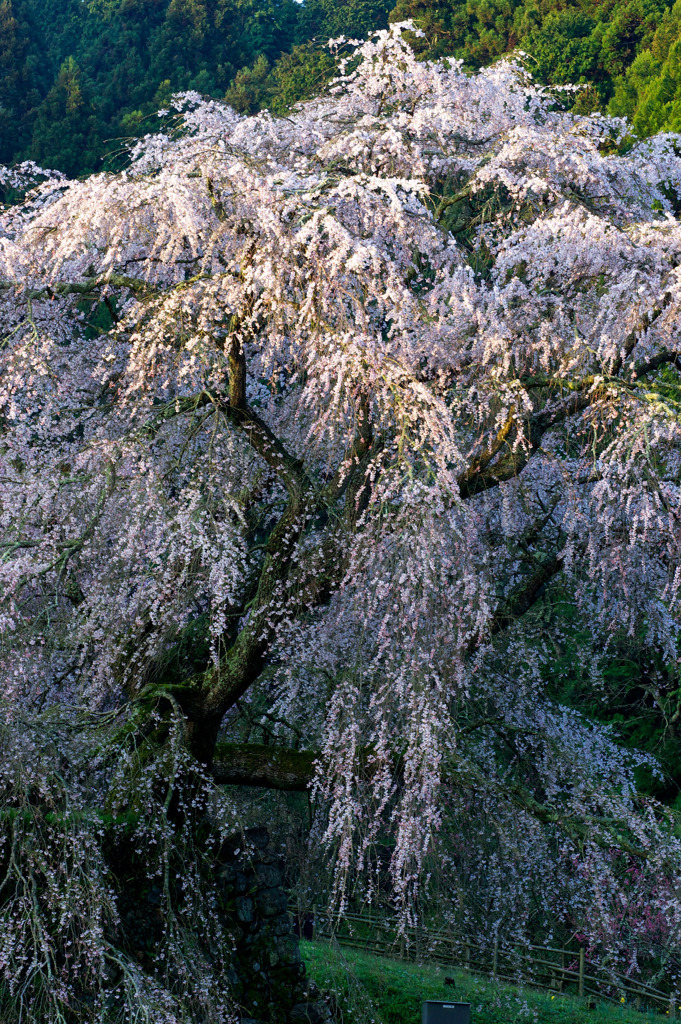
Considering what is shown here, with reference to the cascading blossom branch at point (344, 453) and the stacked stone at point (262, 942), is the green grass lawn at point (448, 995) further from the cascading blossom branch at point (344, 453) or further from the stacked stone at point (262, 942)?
the cascading blossom branch at point (344, 453)

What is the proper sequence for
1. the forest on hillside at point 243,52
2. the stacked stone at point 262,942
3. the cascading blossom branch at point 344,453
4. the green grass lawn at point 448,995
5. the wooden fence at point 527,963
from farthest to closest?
the forest on hillside at point 243,52
the wooden fence at point 527,963
the green grass lawn at point 448,995
the stacked stone at point 262,942
the cascading blossom branch at point 344,453

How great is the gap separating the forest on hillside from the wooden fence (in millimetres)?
14297

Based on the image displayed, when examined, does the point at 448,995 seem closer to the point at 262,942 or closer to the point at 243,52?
the point at 262,942

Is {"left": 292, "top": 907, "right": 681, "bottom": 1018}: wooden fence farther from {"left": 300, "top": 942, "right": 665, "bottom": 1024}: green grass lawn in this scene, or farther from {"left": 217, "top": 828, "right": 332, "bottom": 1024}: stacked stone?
{"left": 217, "top": 828, "right": 332, "bottom": 1024}: stacked stone

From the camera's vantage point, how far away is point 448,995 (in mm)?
8852

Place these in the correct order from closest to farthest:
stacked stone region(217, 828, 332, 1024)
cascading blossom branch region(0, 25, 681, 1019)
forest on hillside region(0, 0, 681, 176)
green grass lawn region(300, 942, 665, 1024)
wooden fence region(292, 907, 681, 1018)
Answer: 1. cascading blossom branch region(0, 25, 681, 1019)
2. stacked stone region(217, 828, 332, 1024)
3. green grass lawn region(300, 942, 665, 1024)
4. wooden fence region(292, 907, 681, 1018)
5. forest on hillside region(0, 0, 681, 176)

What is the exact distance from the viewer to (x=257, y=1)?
25.8 meters

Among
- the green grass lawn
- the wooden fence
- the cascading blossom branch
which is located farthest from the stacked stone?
the wooden fence

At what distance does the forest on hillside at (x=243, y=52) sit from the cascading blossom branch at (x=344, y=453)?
1249cm

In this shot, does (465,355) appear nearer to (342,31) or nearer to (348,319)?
(348,319)

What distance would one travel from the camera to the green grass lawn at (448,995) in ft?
27.0

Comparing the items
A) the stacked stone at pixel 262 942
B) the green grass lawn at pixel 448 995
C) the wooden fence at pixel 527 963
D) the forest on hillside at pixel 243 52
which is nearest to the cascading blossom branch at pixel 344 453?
the stacked stone at pixel 262 942

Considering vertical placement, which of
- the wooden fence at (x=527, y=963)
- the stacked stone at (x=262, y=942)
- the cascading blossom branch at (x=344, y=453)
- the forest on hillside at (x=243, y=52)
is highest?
the forest on hillside at (x=243, y=52)

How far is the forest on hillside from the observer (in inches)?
771
